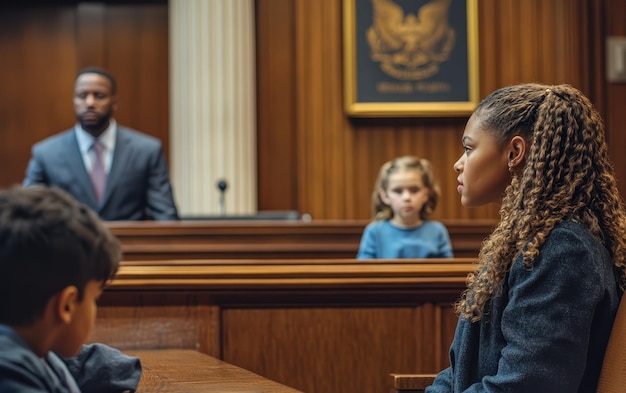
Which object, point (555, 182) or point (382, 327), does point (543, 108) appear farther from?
point (382, 327)

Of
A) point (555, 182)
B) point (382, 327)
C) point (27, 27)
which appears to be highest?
point (27, 27)

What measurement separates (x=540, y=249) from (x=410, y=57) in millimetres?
6087

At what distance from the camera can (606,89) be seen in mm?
7945

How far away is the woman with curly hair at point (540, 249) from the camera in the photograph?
1.90 meters

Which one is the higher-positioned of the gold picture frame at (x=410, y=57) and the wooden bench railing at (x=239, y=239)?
the gold picture frame at (x=410, y=57)

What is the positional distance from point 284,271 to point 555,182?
4.40 ft

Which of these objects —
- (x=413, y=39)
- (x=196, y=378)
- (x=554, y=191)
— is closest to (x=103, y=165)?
(x=413, y=39)

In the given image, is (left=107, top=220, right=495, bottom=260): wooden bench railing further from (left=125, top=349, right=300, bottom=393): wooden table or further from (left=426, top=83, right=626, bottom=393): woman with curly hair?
(left=426, top=83, right=626, bottom=393): woman with curly hair

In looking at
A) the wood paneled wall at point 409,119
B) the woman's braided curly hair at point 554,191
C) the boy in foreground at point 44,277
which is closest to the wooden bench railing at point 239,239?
the wood paneled wall at point 409,119

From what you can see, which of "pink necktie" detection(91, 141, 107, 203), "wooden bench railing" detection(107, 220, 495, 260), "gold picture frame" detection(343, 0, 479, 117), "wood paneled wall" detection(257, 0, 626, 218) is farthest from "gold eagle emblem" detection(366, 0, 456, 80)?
"wooden bench railing" detection(107, 220, 495, 260)

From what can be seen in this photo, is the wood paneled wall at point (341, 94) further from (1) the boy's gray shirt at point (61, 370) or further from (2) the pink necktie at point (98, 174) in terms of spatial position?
(1) the boy's gray shirt at point (61, 370)

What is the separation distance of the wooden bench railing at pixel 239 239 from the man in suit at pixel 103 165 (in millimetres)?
871

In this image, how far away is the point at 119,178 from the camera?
6273mm

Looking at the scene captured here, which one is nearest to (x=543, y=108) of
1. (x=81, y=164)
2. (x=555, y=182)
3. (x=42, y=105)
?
(x=555, y=182)
